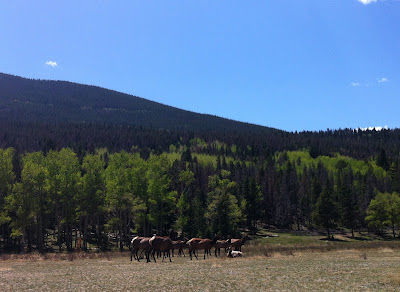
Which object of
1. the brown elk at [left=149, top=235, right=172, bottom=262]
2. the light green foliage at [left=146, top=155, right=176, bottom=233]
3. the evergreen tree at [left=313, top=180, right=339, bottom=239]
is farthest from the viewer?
the evergreen tree at [left=313, top=180, right=339, bottom=239]

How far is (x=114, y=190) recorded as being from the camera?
5878 cm

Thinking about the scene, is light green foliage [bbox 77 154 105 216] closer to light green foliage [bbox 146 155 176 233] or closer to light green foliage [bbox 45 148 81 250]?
light green foliage [bbox 45 148 81 250]

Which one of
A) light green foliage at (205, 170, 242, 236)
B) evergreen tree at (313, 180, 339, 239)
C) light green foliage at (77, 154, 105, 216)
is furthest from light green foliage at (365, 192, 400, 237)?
light green foliage at (77, 154, 105, 216)

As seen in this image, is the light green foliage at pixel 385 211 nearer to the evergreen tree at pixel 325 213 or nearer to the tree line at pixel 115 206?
the tree line at pixel 115 206

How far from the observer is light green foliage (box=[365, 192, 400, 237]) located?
87562mm

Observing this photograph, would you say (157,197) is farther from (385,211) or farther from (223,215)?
(385,211)

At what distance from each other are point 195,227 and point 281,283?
54747mm

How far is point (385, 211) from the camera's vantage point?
91.4 metres

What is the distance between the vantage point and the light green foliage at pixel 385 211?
87562 mm

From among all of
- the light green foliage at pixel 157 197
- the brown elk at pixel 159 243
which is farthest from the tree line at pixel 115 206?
the brown elk at pixel 159 243

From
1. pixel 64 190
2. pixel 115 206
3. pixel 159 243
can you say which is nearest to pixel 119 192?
pixel 115 206

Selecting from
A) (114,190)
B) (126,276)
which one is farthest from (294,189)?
(126,276)

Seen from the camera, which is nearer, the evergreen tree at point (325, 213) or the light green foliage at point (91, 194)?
the light green foliage at point (91, 194)

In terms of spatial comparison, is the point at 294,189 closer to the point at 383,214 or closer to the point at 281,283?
the point at 383,214
